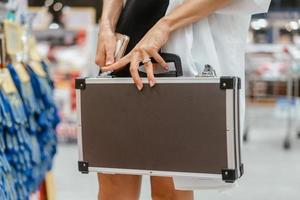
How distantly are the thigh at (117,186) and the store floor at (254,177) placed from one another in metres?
0.91

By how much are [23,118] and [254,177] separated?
2132 millimetres

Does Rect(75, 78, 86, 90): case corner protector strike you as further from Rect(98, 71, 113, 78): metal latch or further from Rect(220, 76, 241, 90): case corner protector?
Rect(220, 76, 241, 90): case corner protector

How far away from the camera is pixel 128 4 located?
1.23m

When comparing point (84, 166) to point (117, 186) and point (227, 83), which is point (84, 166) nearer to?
point (117, 186)

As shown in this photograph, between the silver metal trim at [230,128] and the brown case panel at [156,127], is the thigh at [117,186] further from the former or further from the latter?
the silver metal trim at [230,128]

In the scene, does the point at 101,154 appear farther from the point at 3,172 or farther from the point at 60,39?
the point at 60,39

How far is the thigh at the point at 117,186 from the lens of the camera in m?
1.23

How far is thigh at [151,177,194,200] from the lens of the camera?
123 centimetres

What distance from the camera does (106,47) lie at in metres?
1.15

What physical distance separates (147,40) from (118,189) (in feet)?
1.26

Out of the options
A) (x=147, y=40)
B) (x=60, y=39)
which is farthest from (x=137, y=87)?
(x=60, y=39)

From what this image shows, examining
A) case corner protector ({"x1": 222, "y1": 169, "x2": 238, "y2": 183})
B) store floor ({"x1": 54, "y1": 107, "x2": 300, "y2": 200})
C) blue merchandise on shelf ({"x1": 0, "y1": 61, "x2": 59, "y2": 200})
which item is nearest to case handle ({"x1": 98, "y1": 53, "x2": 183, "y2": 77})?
case corner protector ({"x1": 222, "y1": 169, "x2": 238, "y2": 183})

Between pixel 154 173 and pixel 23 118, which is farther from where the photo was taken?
pixel 23 118

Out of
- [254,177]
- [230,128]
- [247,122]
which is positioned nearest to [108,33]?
[230,128]
